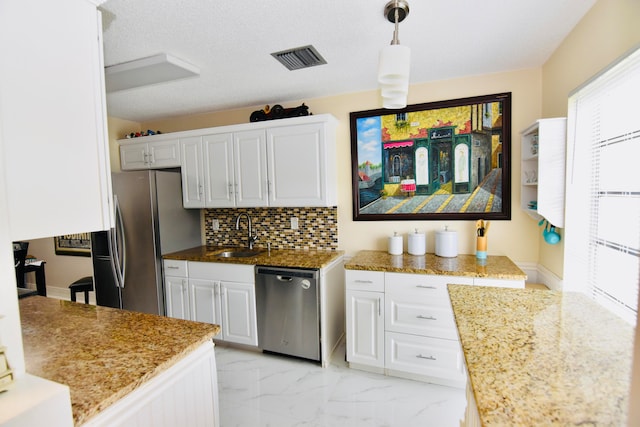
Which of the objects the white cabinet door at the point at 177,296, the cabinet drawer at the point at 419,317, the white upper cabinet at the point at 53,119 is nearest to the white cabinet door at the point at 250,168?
the white cabinet door at the point at 177,296

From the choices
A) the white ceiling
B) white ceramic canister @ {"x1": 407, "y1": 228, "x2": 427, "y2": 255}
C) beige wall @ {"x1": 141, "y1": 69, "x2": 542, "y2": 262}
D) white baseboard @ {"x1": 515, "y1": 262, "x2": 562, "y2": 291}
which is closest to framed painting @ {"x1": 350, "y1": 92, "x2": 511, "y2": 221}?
beige wall @ {"x1": 141, "y1": 69, "x2": 542, "y2": 262}

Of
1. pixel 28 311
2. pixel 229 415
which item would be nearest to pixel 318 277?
pixel 229 415

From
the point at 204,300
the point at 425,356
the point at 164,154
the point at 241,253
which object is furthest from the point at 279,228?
Answer: the point at 425,356

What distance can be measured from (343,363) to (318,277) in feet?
2.65

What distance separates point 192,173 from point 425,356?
2.76 meters

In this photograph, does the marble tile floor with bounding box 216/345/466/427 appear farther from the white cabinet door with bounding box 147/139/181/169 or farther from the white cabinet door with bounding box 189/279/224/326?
the white cabinet door with bounding box 147/139/181/169

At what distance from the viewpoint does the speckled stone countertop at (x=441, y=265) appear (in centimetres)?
203

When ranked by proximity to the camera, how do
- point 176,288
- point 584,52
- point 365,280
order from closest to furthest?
point 584,52
point 365,280
point 176,288

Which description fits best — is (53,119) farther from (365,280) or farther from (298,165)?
(365,280)

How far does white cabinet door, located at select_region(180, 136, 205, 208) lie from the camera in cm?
A: 309

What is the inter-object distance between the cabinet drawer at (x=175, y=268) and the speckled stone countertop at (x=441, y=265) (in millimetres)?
1642

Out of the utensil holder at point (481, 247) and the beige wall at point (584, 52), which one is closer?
the beige wall at point (584, 52)

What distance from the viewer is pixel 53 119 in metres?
0.94

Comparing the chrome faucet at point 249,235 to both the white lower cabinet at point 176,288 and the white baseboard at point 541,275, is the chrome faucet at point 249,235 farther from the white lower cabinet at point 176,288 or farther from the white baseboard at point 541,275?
the white baseboard at point 541,275
